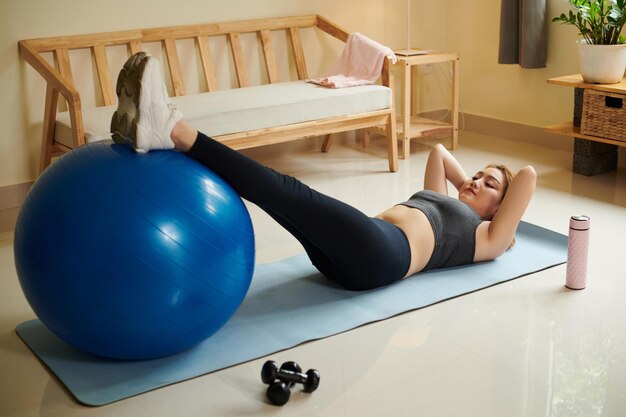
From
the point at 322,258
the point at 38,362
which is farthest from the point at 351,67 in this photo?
the point at 38,362

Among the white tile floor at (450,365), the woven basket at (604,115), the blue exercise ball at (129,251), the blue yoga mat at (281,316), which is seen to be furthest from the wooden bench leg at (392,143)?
the blue exercise ball at (129,251)

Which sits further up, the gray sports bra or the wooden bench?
the wooden bench

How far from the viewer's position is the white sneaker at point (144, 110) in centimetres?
241

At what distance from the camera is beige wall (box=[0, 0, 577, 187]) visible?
4098 mm

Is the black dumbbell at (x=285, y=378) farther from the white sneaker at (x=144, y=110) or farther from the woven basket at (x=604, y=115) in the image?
the woven basket at (x=604, y=115)

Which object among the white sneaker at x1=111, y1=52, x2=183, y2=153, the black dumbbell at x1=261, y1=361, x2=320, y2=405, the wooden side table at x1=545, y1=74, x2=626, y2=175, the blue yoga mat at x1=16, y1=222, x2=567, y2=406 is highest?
the white sneaker at x1=111, y1=52, x2=183, y2=153

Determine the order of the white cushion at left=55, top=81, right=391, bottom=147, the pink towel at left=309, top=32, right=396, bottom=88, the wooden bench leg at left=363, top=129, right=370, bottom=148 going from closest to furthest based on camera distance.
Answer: the white cushion at left=55, top=81, right=391, bottom=147 < the pink towel at left=309, top=32, right=396, bottom=88 < the wooden bench leg at left=363, top=129, right=370, bottom=148

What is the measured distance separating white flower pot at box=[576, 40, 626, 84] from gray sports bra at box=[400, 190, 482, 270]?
1.49 meters

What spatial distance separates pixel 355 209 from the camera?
2738 millimetres

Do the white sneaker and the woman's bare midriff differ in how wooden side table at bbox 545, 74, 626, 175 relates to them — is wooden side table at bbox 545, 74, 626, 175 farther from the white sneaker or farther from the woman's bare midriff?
the white sneaker

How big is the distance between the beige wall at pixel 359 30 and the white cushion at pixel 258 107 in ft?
0.96

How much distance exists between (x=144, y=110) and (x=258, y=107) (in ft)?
5.46

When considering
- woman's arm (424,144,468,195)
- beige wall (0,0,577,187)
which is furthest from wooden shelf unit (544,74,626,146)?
woman's arm (424,144,468,195)

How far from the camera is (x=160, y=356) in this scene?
2467 mm
